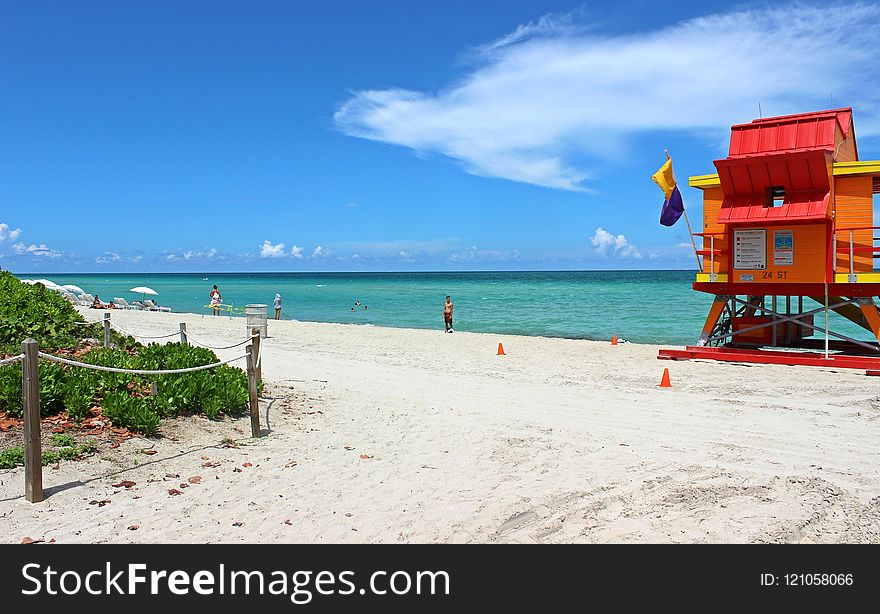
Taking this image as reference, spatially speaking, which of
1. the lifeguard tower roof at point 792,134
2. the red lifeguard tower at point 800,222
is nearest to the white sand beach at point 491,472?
the red lifeguard tower at point 800,222

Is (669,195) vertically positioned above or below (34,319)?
above

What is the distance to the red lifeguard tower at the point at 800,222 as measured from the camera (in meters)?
16.0

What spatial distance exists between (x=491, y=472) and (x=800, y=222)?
13.0 m

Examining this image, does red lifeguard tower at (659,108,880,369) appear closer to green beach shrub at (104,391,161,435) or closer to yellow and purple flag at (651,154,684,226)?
yellow and purple flag at (651,154,684,226)

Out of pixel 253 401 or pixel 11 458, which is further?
pixel 253 401

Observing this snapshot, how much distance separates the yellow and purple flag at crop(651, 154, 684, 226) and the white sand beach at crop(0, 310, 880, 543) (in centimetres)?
623

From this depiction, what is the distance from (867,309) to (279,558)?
16498 millimetres

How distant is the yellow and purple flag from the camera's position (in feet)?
58.4

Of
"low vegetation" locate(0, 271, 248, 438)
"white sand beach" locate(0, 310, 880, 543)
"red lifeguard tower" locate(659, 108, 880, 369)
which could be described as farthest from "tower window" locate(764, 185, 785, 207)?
"low vegetation" locate(0, 271, 248, 438)

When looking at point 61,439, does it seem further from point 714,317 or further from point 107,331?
point 714,317

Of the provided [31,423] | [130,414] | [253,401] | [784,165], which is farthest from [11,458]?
[784,165]

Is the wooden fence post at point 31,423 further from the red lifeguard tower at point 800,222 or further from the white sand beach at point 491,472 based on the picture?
the red lifeguard tower at point 800,222

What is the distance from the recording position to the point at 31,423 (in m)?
5.80

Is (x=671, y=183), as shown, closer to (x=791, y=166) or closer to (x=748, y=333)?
(x=791, y=166)
